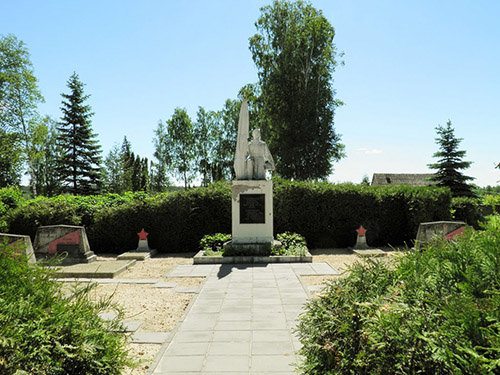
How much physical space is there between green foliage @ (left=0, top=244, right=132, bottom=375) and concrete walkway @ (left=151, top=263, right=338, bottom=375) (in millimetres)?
1561

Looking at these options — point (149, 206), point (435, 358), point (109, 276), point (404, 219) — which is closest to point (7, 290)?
point (435, 358)

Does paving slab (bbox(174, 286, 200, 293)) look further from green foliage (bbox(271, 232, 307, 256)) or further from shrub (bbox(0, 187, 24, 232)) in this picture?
shrub (bbox(0, 187, 24, 232))

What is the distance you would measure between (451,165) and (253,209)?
18.4 m

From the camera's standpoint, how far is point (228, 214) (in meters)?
13.3

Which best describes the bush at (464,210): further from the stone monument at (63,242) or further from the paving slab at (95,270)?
the stone monument at (63,242)

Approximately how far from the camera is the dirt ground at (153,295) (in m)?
4.63

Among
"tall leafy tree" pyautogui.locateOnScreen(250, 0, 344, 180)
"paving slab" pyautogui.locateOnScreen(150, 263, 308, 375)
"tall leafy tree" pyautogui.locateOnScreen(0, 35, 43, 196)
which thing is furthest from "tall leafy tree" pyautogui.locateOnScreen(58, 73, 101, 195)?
"paving slab" pyautogui.locateOnScreen(150, 263, 308, 375)

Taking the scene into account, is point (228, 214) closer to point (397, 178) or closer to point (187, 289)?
point (187, 289)

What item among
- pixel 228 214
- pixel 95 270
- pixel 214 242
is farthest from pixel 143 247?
pixel 228 214

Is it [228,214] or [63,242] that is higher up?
[228,214]

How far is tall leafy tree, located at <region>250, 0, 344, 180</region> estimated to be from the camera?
2422 centimetres

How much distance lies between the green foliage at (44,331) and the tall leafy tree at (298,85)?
22.9 meters

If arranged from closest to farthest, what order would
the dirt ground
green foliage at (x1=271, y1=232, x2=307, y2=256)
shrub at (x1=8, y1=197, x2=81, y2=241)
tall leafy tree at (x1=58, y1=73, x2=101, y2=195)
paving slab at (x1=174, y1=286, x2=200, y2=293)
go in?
the dirt ground < paving slab at (x1=174, y1=286, x2=200, y2=293) < green foliage at (x1=271, y1=232, x2=307, y2=256) < shrub at (x1=8, y1=197, x2=81, y2=241) < tall leafy tree at (x1=58, y1=73, x2=101, y2=195)

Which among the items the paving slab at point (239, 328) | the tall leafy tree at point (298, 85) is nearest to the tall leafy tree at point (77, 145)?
the tall leafy tree at point (298, 85)
